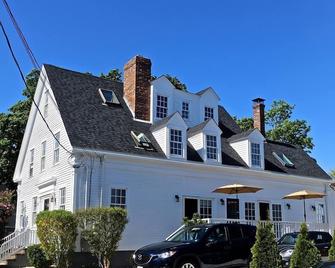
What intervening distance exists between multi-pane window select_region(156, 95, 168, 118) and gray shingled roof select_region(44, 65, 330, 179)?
1.08m

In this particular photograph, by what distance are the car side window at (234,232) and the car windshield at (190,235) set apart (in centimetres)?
91

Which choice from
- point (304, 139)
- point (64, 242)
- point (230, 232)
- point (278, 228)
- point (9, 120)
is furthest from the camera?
point (304, 139)

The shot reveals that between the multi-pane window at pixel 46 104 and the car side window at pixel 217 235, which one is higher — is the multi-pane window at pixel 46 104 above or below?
above

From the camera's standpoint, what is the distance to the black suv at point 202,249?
44.0 feet

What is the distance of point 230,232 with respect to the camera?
49.3 feet

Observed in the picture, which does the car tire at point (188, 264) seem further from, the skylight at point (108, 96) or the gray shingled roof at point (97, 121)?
the skylight at point (108, 96)

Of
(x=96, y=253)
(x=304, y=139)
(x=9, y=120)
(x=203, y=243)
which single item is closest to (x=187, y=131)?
(x=96, y=253)

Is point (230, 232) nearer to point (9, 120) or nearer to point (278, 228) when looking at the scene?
point (278, 228)

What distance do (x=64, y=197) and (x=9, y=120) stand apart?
43.9 ft

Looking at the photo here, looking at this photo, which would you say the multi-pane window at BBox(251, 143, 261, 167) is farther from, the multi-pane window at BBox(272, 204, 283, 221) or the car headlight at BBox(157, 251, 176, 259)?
the car headlight at BBox(157, 251, 176, 259)

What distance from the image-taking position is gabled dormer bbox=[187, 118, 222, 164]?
23.2 m

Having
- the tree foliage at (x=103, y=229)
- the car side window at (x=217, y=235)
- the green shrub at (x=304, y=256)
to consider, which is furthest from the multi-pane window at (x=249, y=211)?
the green shrub at (x=304, y=256)

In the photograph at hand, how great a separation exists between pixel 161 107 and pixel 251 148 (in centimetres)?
536

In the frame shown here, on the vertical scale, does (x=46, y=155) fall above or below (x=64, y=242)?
above
